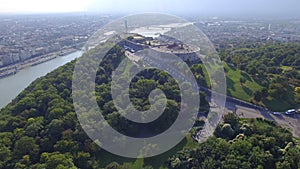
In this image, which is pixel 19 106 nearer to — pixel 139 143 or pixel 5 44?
pixel 139 143

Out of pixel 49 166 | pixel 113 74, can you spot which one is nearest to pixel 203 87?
pixel 113 74

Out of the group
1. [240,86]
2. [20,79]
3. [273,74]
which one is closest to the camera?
[240,86]

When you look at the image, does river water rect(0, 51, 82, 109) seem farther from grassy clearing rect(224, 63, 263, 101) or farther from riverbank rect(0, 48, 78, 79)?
grassy clearing rect(224, 63, 263, 101)

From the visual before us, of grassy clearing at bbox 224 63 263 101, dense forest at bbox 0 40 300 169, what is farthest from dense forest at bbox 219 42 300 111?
dense forest at bbox 0 40 300 169

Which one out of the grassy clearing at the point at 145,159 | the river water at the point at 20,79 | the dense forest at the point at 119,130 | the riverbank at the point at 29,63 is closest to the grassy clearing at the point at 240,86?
the dense forest at the point at 119,130

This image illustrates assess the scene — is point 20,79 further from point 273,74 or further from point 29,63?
point 273,74

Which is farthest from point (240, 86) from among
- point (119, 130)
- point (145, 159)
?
point (145, 159)
